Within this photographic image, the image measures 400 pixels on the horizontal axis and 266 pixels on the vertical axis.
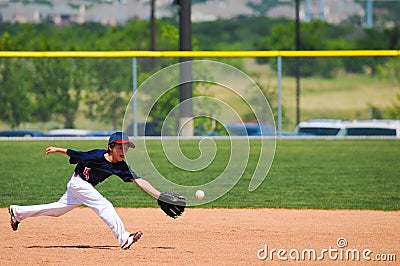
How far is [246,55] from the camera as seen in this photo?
2003 centimetres

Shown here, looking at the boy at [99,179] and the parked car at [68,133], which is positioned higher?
the boy at [99,179]

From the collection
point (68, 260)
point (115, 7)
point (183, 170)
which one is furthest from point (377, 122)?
point (115, 7)

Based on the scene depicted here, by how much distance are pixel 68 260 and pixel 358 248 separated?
274 cm

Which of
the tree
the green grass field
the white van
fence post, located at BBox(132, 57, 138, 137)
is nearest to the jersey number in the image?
the green grass field

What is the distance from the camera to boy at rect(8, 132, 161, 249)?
7.86 m

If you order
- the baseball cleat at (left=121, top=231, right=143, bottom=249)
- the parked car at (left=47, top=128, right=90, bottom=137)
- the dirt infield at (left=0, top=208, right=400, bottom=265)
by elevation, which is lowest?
the parked car at (left=47, top=128, right=90, bottom=137)

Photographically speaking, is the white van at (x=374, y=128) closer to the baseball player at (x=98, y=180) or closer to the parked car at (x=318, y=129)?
the parked car at (x=318, y=129)

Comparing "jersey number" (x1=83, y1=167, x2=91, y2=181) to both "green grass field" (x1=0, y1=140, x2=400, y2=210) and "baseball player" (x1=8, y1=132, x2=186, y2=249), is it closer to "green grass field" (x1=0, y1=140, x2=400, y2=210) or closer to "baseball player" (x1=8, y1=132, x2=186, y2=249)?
"baseball player" (x1=8, y1=132, x2=186, y2=249)

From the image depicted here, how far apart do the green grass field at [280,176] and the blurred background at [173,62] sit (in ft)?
6.15

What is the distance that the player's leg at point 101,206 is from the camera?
7797 mm

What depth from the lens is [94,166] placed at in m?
8.04

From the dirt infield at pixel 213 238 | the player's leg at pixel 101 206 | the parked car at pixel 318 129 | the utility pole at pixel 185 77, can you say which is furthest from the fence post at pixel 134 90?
the player's leg at pixel 101 206

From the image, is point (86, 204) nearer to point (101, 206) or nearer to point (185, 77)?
point (101, 206)

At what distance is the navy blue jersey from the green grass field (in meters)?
3.51
